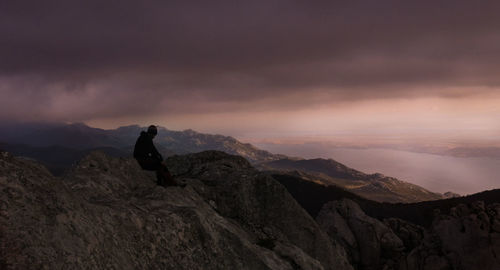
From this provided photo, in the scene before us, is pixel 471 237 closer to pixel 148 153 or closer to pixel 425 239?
pixel 425 239

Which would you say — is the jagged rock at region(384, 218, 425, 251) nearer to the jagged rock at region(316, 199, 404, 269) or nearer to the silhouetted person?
the jagged rock at region(316, 199, 404, 269)

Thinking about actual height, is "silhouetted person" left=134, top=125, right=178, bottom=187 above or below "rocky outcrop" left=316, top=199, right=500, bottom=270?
above

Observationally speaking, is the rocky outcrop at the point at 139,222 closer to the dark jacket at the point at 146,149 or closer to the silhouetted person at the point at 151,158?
the silhouetted person at the point at 151,158

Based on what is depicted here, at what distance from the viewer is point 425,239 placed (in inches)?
2141

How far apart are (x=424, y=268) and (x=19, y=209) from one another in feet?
201

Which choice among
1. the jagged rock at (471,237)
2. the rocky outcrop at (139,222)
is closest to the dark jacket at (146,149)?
the rocky outcrop at (139,222)

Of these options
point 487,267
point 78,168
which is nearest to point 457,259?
point 487,267

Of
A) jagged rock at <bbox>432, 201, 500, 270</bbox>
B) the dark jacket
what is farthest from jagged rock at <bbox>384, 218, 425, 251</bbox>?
the dark jacket

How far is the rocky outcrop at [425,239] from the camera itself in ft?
152

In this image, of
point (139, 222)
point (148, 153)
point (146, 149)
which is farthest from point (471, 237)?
point (139, 222)

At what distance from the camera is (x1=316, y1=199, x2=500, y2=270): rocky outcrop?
46.3 metres

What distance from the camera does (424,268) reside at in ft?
162

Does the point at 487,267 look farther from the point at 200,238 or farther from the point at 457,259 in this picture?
the point at 200,238

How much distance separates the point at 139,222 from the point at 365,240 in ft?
196
